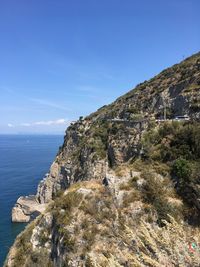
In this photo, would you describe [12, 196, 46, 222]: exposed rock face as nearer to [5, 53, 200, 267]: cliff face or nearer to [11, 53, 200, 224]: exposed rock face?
[11, 53, 200, 224]: exposed rock face

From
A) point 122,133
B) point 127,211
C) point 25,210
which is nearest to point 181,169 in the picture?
point 127,211

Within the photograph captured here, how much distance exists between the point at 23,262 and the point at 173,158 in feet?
49.6

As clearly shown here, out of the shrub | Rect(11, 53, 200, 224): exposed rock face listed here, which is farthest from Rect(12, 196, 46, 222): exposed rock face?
the shrub

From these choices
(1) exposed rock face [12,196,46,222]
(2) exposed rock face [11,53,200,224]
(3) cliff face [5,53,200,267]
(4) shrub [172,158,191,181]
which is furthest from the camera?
(1) exposed rock face [12,196,46,222]

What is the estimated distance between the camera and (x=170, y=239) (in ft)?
26.6

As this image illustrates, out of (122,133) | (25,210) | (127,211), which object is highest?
(122,133)

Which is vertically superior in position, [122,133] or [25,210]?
[122,133]

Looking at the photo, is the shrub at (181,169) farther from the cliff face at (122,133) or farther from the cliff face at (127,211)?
the cliff face at (122,133)

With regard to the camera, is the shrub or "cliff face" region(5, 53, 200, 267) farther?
the shrub

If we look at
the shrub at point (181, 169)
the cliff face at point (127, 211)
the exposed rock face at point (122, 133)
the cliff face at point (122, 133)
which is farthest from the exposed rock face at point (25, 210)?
the shrub at point (181, 169)

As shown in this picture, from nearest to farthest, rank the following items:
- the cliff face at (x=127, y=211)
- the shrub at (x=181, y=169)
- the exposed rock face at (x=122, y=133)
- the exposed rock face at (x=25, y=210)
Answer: the cliff face at (x=127, y=211), the shrub at (x=181, y=169), the exposed rock face at (x=122, y=133), the exposed rock face at (x=25, y=210)

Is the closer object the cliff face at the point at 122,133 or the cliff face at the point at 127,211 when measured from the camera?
the cliff face at the point at 127,211

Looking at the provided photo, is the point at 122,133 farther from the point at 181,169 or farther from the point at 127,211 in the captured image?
the point at 127,211

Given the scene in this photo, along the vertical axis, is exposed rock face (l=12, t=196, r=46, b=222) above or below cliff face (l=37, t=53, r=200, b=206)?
below
